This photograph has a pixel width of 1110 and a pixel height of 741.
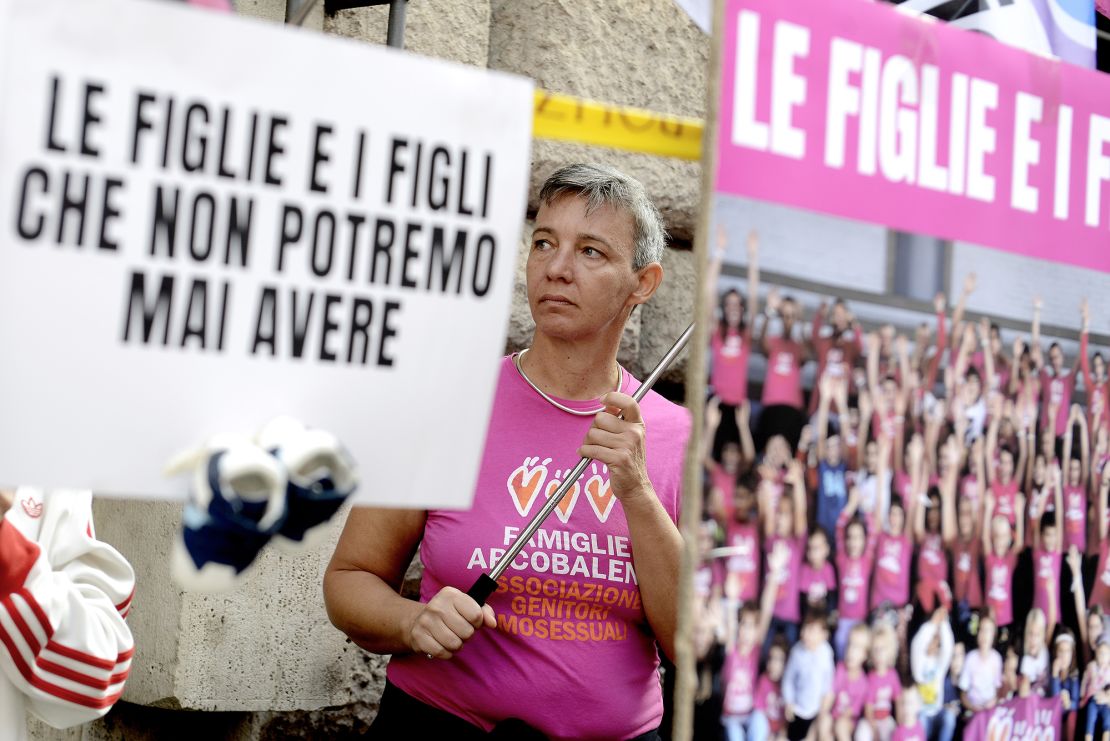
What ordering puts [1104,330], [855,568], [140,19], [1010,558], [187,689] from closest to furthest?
[140,19] → [855,568] → [1010,558] → [1104,330] → [187,689]

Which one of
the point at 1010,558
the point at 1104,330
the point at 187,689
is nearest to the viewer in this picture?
the point at 1010,558

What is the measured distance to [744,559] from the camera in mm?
1339

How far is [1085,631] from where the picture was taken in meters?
1.58

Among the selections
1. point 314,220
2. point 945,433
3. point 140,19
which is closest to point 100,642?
point 314,220

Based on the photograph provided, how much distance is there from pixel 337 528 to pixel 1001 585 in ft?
4.91

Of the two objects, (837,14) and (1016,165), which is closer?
(837,14)

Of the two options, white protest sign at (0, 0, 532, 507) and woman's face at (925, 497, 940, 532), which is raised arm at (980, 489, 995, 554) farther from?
white protest sign at (0, 0, 532, 507)

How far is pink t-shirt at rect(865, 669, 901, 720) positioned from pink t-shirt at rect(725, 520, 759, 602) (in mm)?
179

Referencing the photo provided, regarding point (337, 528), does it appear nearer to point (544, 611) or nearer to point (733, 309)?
point (544, 611)

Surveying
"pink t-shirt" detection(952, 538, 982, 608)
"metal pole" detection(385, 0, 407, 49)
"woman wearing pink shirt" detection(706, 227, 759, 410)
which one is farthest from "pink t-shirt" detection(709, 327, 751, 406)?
"metal pole" detection(385, 0, 407, 49)

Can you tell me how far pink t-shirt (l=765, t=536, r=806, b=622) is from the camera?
1358mm

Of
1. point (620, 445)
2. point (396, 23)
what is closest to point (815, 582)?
point (620, 445)

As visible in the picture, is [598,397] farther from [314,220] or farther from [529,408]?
[314,220]

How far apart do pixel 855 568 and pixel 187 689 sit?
1.56 m
